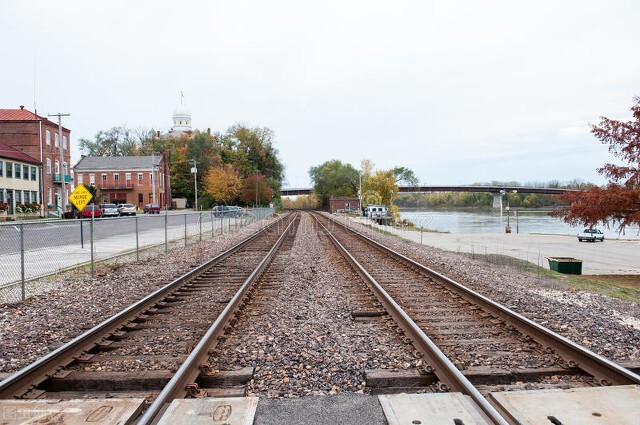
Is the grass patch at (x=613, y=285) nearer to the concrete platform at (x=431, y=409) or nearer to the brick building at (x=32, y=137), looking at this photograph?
the concrete platform at (x=431, y=409)

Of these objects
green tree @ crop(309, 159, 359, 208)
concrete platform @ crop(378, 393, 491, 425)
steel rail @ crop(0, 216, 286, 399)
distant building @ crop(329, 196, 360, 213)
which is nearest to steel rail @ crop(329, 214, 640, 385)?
concrete platform @ crop(378, 393, 491, 425)

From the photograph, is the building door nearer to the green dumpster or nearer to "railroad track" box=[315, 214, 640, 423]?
the green dumpster

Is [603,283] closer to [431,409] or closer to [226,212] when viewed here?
[431,409]

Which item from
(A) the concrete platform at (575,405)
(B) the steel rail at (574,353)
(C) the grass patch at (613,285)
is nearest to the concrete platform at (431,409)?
(A) the concrete platform at (575,405)

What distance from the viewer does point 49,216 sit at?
166 ft

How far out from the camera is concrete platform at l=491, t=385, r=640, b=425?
3.60 meters

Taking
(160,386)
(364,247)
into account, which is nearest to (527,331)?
(160,386)

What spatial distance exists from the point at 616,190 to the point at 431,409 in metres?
15.9

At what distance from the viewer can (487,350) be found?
18.2 ft

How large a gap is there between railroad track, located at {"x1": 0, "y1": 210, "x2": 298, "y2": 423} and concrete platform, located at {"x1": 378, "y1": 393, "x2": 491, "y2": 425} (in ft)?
5.93

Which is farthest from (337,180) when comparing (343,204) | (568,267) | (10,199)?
(568,267)

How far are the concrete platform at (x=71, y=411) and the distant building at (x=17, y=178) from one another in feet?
158

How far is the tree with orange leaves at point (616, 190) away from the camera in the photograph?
52.6 feet

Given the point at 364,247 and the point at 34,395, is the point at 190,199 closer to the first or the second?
the point at 364,247
